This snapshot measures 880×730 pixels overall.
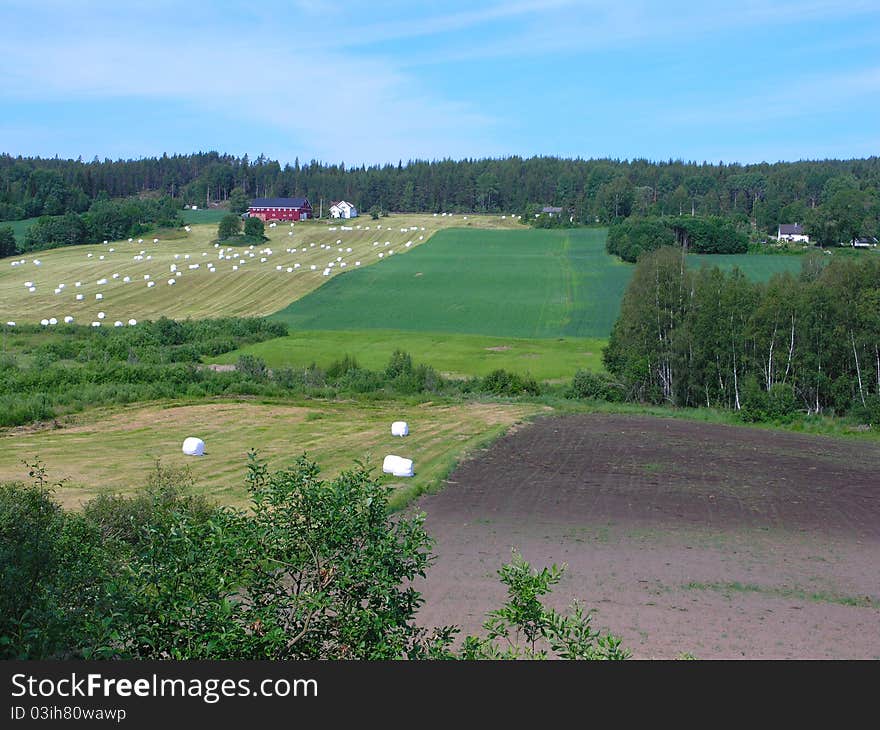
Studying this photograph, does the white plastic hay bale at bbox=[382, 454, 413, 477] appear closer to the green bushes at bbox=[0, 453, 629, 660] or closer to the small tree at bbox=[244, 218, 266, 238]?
the green bushes at bbox=[0, 453, 629, 660]

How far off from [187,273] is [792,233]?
286 feet

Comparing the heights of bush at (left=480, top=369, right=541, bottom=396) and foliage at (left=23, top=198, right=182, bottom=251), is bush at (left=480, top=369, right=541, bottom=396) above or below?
below

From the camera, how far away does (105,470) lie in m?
31.3

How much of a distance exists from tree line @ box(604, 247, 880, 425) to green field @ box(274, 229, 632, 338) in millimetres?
16390

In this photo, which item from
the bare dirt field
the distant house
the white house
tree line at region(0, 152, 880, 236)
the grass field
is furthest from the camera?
the white house

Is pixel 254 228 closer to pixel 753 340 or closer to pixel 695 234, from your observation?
pixel 695 234

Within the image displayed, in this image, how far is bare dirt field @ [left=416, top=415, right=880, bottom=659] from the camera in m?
17.8

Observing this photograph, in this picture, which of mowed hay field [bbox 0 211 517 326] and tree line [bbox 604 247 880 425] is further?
mowed hay field [bbox 0 211 517 326]

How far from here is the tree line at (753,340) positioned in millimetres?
50281

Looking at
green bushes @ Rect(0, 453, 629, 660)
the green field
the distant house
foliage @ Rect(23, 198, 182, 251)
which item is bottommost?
the green field

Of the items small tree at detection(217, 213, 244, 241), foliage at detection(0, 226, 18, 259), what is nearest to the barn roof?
small tree at detection(217, 213, 244, 241)

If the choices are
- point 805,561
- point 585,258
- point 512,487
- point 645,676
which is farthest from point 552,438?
point 585,258

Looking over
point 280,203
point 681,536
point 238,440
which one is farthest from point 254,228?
point 681,536

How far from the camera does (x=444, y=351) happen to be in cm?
6569
